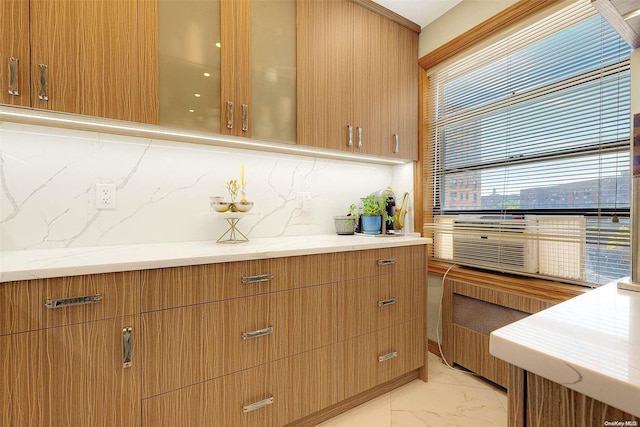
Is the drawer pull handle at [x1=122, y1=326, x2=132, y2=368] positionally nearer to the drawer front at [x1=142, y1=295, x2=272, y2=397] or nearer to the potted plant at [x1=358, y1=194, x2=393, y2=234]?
the drawer front at [x1=142, y1=295, x2=272, y2=397]

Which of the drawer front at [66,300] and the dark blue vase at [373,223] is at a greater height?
the dark blue vase at [373,223]

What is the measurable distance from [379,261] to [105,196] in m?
1.54

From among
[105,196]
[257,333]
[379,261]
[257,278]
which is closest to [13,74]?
[105,196]

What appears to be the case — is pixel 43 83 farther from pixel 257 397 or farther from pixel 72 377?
pixel 257 397

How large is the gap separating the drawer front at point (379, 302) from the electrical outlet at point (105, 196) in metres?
1.30

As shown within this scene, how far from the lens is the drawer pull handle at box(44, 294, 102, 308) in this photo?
0.96 metres

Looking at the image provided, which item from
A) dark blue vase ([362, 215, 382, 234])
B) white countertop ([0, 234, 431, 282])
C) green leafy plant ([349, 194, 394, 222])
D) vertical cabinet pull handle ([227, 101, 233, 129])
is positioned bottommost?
white countertop ([0, 234, 431, 282])

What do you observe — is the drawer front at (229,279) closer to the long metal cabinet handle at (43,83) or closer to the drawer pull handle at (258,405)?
the drawer pull handle at (258,405)

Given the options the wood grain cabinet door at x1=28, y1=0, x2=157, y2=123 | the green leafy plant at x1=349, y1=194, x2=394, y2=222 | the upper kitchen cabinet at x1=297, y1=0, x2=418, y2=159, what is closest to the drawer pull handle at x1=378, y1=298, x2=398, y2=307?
the green leafy plant at x1=349, y1=194, x2=394, y2=222

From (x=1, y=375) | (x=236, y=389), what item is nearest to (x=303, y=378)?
(x=236, y=389)

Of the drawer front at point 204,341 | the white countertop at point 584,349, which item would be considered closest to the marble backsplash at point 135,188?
the drawer front at point 204,341

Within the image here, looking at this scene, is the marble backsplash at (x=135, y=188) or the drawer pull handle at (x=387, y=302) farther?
the drawer pull handle at (x=387, y=302)

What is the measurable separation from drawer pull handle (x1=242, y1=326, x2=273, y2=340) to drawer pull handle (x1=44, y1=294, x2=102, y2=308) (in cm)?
57

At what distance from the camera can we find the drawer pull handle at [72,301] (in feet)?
3.15
